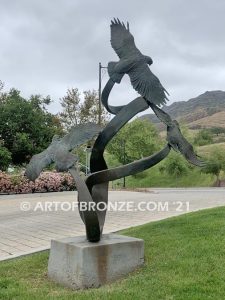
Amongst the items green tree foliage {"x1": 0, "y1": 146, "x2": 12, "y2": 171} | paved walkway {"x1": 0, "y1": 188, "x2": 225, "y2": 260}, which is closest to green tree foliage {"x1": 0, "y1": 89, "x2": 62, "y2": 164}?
green tree foliage {"x1": 0, "y1": 146, "x2": 12, "y2": 171}

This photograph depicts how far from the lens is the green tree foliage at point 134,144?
4138 cm

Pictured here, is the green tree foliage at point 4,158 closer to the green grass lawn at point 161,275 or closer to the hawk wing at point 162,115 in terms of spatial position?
the green grass lawn at point 161,275

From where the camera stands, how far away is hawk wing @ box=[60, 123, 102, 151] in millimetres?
5473

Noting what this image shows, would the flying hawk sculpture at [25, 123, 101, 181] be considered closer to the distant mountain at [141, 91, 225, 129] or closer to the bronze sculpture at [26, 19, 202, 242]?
the bronze sculpture at [26, 19, 202, 242]

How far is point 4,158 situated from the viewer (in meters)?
19.3

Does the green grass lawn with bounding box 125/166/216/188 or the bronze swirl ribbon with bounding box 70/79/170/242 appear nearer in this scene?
the bronze swirl ribbon with bounding box 70/79/170/242

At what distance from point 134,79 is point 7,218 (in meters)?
7.28

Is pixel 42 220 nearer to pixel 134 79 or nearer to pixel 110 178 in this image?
pixel 110 178

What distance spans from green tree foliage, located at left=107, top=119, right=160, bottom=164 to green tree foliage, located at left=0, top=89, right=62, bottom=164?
1965 cm

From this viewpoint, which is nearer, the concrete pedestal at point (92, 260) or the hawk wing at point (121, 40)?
the concrete pedestal at point (92, 260)

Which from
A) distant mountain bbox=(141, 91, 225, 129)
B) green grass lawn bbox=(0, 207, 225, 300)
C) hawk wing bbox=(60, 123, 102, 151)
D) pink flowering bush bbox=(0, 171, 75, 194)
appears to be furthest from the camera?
distant mountain bbox=(141, 91, 225, 129)

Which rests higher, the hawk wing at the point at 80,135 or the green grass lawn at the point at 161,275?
the hawk wing at the point at 80,135

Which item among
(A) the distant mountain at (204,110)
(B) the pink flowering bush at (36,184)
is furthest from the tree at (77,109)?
(A) the distant mountain at (204,110)

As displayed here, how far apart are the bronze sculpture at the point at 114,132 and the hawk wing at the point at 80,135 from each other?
0.01 meters
